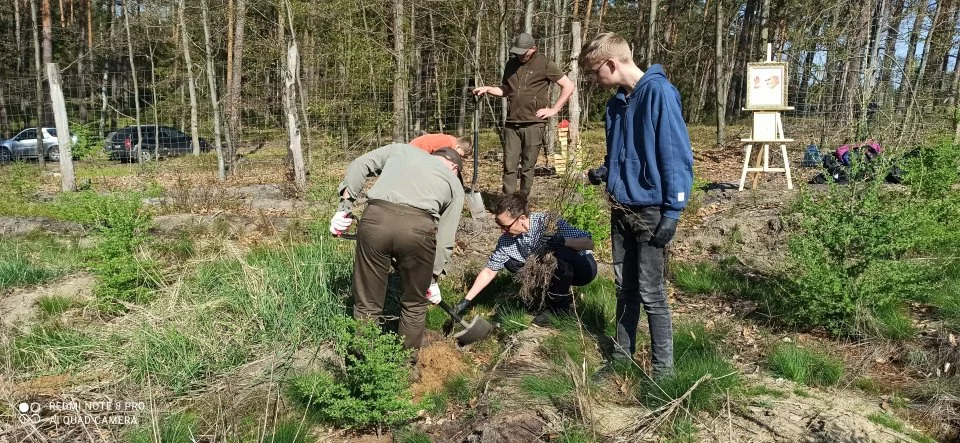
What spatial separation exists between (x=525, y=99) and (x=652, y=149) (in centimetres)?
332

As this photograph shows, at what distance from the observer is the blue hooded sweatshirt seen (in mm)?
2885

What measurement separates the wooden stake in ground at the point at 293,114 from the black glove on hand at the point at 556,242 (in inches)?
212

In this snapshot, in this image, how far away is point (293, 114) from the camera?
8.79m

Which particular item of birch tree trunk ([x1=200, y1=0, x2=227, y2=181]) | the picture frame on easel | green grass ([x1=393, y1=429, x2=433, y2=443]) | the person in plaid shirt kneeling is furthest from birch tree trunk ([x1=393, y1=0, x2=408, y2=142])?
green grass ([x1=393, y1=429, x2=433, y2=443])

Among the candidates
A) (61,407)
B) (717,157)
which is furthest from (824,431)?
(717,157)

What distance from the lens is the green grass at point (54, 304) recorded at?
14.7ft

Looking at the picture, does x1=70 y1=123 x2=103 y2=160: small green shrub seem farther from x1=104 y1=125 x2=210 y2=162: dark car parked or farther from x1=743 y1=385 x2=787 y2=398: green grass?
x1=743 y1=385 x2=787 y2=398: green grass

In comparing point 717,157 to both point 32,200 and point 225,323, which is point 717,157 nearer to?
point 225,323

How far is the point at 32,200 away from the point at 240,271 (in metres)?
6.38

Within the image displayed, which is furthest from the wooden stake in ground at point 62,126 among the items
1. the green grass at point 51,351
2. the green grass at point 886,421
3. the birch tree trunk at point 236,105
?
the green grass at point 886,421

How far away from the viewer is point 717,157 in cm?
1204

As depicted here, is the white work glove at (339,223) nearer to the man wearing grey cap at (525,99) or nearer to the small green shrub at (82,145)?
the man wearing grey cap at (525,99)

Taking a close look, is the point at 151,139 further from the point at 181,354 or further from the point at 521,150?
the point at 181,354

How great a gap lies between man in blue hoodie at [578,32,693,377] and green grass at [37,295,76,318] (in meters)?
3.92
